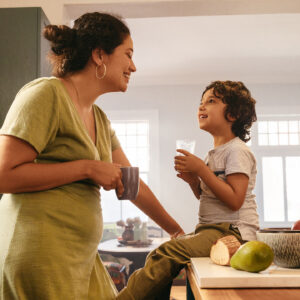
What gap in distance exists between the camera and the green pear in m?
0.88

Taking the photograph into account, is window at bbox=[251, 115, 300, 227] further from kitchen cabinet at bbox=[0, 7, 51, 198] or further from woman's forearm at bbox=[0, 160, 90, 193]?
woman's forearm at bbox=[0, 160, 90, 193]

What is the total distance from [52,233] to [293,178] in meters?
5.98

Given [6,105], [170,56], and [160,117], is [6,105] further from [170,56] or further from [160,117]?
[160,117]

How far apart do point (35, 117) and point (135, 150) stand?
5.62 m

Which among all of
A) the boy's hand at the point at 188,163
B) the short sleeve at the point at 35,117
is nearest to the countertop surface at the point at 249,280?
the short sleeve at the point at 35,117

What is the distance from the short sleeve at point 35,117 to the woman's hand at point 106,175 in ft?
0.44

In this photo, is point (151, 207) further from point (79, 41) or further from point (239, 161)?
point (79, 41)

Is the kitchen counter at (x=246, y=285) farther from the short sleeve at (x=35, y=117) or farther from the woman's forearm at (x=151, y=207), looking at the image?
the woman's forearm at (x=151, y=207)

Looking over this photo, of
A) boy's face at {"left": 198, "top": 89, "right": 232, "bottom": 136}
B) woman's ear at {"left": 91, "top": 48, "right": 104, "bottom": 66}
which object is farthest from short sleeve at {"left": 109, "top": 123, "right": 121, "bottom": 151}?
boy's face at {"left": 198, "top": 89, "right": 232, "bottom": 136}

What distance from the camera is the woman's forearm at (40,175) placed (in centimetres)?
97

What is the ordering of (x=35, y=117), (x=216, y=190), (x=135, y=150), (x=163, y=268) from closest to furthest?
1. (x=35, y=117)
2. (x=163, y=268)
3. (x=216, y=190)
4. (x=135, y=150)

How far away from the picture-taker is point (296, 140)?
21.6 feet

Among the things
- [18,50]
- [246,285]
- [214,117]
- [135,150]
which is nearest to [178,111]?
[135,150]

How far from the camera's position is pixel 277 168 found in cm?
651
